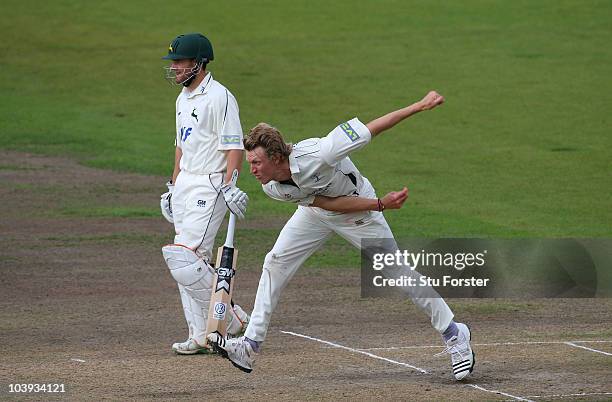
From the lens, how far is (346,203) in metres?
8.21

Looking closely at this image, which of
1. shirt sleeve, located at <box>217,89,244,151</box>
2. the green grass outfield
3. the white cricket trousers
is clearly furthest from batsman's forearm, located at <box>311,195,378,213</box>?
the green grass outfield

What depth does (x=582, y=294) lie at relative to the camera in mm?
11789

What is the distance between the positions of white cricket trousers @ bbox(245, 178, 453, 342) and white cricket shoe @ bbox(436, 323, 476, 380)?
11 centimetres

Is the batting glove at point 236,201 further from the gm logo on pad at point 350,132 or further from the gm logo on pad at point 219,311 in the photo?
the gm logo on pad at point 350,132

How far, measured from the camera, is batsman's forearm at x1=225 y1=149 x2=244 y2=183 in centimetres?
939

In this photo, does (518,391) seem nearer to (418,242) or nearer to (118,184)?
(418,242)

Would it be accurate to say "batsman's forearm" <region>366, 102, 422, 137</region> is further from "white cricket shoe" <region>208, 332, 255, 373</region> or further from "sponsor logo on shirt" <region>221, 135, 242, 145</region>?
"sponsor logo on shirt" <region>221, 135, 242, 145</region>

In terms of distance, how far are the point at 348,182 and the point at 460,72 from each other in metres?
16.5

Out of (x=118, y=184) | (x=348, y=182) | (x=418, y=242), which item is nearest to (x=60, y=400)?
(x=348, y=182)

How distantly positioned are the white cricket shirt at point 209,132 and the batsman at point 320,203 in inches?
46.3

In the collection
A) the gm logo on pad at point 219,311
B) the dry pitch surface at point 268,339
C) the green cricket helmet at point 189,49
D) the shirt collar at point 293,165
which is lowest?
the dry pitch surface at point 268,339

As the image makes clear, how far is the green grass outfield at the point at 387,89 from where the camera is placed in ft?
56.1

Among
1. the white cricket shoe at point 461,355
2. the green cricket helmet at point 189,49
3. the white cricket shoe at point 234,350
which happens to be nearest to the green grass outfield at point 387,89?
the green cricket helmet at point 189,49

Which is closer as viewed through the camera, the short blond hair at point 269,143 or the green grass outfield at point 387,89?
the short blond hair at point 269,143
